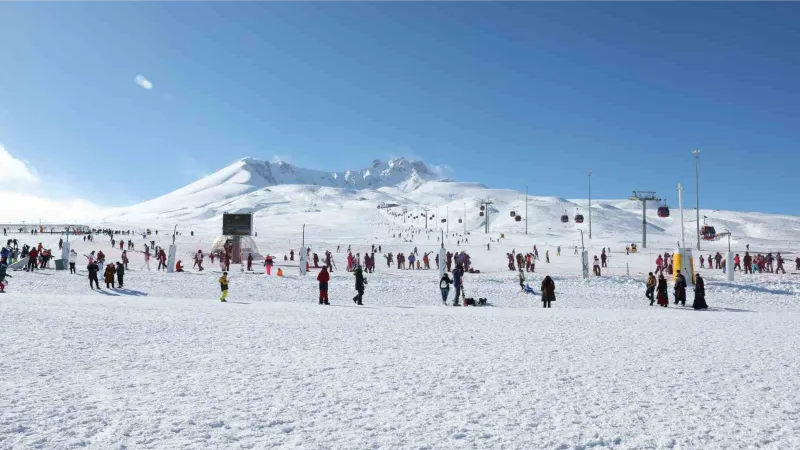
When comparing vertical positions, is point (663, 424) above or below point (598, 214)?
below

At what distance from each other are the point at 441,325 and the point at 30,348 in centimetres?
774

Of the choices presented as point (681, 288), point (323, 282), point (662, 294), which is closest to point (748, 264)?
point (681, 288)

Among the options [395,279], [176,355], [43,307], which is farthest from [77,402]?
[395,279]

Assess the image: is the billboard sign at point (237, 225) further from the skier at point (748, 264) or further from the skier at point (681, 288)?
the skier at point (748, 264)

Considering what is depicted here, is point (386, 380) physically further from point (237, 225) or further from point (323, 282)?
point (237, 225)

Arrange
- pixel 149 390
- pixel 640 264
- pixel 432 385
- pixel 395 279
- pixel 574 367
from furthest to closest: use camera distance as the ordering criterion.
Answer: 1. pixel 640 264
2. pixel 395 279
3. pixel 574 367
4. pixel 432 385
5. pixel 149 390

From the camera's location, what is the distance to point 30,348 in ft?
25.6

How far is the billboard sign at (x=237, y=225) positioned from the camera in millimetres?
41438

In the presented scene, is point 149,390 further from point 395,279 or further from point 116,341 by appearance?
point 395,279

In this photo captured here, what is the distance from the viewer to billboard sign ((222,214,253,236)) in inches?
1631

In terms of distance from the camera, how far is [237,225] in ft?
136

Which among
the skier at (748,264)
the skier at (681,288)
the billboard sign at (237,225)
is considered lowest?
the skier at (681,288)

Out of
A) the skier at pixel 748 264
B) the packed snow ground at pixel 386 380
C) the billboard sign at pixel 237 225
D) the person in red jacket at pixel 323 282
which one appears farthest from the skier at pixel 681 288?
the billboard sign at pixel 237 225

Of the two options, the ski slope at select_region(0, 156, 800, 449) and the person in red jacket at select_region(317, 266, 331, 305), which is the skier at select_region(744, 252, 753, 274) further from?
the person in red jacket at select_region(317, 266, 331, 305)
